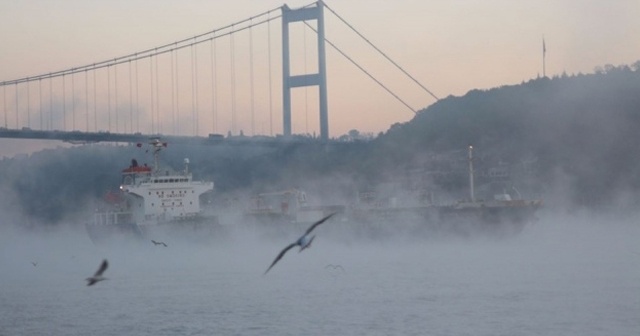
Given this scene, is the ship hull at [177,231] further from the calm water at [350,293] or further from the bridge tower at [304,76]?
the bridge tower at [304,76]

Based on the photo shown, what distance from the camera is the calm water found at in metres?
26.9

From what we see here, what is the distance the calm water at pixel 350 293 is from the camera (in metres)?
26.9

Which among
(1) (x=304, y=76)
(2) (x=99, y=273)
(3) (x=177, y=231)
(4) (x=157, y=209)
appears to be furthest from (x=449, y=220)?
(2) (x=99, y=273)

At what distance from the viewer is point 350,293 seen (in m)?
32.8

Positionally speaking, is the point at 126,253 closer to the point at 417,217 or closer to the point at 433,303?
the point at 417,217

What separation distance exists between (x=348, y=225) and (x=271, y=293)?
79.7 ft

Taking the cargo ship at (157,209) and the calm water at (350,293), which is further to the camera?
the cargo ship at (157,209)

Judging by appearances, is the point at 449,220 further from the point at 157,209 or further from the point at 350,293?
the point at 350,293

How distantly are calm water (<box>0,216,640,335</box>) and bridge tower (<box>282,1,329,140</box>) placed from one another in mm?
17810

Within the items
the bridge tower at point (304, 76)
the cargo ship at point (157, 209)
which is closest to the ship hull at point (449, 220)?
the cargo ship at point (157, 209)

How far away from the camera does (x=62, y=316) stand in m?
29.9

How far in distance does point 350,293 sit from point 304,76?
40.7 metres

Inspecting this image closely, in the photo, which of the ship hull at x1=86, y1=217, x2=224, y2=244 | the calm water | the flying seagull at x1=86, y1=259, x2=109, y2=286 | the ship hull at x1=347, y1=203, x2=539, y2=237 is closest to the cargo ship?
the ship hull at x1=86, y1=217, x2=224, y2=244

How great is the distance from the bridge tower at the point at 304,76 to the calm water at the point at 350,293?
17.8 meters
